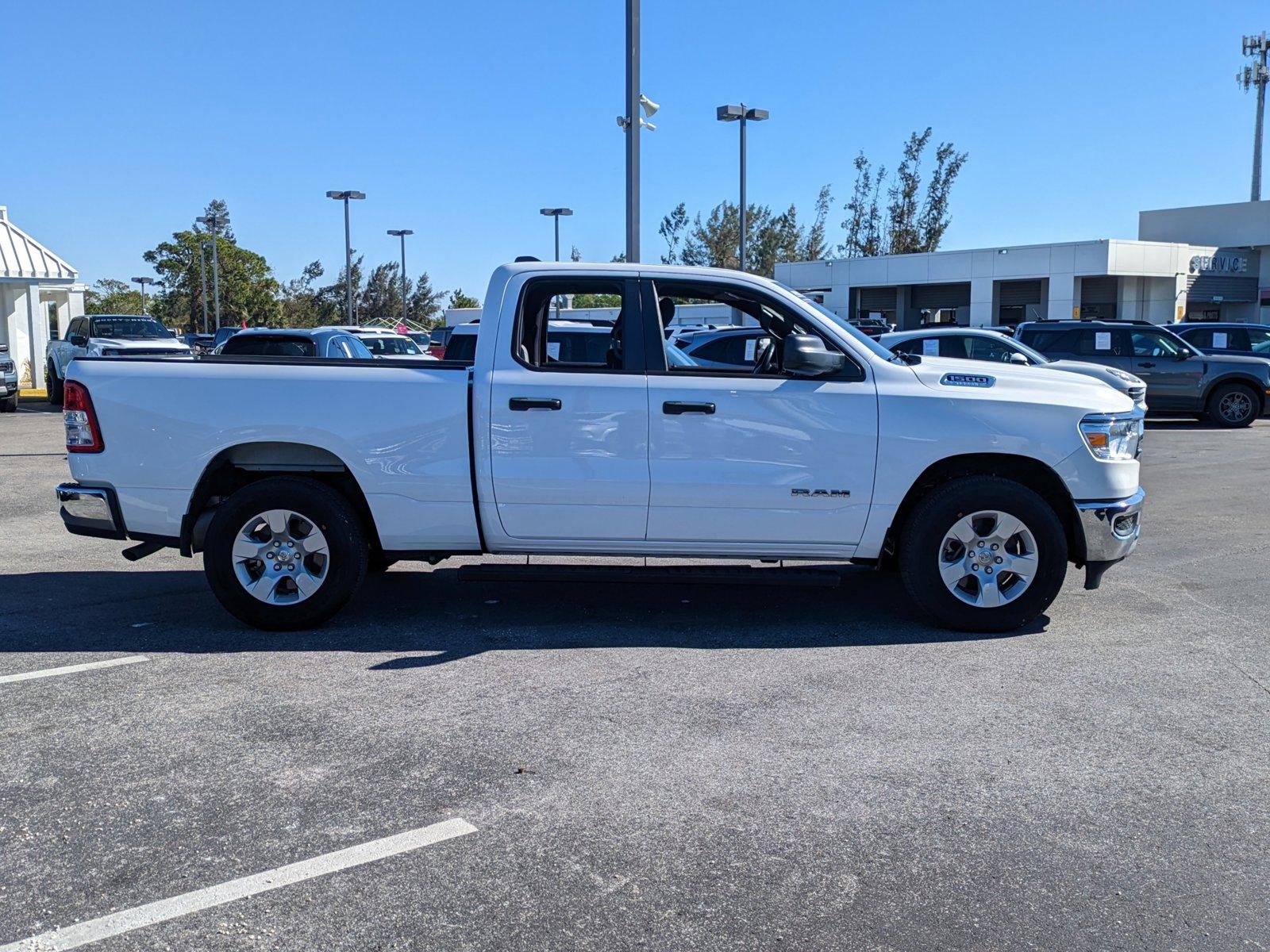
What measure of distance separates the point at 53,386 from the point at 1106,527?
2446 cm

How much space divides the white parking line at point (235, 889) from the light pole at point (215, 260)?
4188 cm

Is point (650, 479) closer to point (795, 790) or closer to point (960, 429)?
point (960, 429)

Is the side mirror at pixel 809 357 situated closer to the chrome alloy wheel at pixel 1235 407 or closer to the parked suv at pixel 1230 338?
the chrome alloy wheel at pixel 1235 407

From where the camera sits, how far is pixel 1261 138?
201 feet

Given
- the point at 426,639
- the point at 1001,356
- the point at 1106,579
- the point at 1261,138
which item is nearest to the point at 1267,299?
the point at 1261,138

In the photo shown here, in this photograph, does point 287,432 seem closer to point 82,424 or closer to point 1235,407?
point 82,424

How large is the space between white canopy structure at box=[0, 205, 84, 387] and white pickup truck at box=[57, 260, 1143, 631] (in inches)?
1149

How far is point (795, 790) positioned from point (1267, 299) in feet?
164

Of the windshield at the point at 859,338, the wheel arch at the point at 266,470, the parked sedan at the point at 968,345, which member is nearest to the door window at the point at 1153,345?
the parked sedan at the point at 968,345

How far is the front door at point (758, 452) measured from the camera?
634 cm

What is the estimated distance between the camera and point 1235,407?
64.6 ft

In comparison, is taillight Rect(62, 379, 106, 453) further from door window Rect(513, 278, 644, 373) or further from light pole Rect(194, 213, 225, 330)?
light pole Rect(194, 213, 225, 330)

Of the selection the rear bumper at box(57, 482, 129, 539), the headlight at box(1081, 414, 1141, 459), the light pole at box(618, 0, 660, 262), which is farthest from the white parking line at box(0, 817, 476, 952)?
the light pole at box(618, 0, 660, 262)

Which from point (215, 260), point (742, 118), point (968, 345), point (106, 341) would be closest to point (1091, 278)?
point (742, 118)
